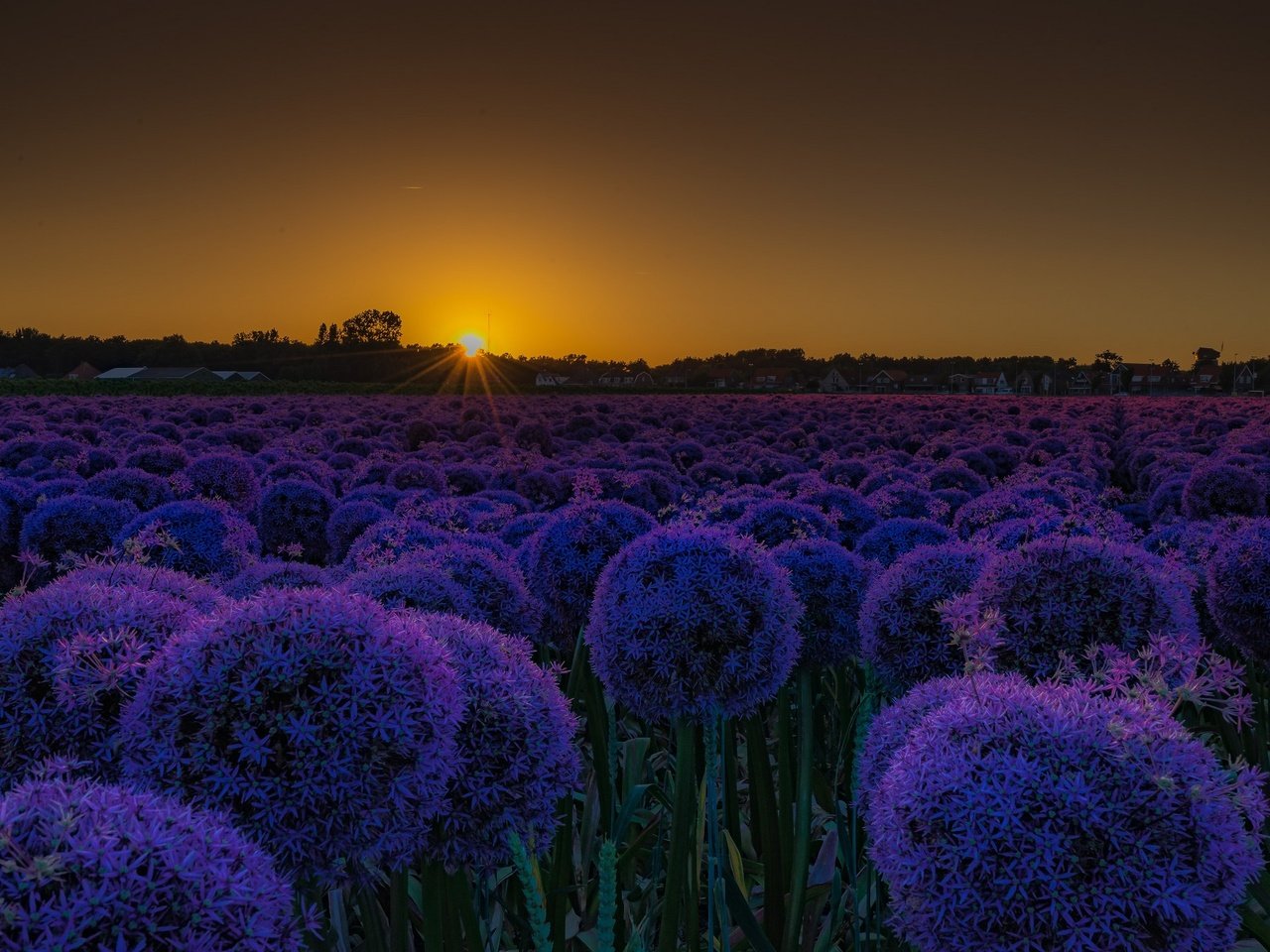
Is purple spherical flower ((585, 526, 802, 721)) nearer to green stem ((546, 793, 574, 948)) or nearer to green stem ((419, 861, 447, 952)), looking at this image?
green stem ((546, 793, 574, 948))

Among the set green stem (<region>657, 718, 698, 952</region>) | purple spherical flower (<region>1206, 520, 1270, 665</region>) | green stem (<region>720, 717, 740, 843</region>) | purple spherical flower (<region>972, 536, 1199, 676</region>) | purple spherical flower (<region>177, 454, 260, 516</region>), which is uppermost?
purple spherical flower (<region>972, 536, 1199, 676</region>)

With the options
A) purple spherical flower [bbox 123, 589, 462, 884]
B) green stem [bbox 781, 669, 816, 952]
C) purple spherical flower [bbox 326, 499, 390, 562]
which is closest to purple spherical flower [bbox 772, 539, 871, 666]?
green stem [bbox 781, 669, 816, 952]

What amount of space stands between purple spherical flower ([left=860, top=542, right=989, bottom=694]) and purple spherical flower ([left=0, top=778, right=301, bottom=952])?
3.10 m

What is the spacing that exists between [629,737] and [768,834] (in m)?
3.12

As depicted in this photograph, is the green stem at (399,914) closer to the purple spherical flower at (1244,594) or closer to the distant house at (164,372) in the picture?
the purple spherical flower at (1244,594)

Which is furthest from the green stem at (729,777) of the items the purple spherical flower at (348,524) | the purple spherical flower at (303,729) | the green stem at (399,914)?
the purple spherical flower at (348,524)

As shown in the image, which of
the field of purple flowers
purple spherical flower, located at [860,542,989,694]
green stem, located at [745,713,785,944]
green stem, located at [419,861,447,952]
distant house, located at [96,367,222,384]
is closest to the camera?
the field of purple flowers

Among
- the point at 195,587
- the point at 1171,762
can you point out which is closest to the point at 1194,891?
the point at 1171,762

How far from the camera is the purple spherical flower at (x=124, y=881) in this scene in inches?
55.6

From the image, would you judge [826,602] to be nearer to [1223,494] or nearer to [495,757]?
[495,757]

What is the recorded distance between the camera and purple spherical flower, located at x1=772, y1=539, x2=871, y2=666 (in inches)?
192

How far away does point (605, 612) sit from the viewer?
3.83 m

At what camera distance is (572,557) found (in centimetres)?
533

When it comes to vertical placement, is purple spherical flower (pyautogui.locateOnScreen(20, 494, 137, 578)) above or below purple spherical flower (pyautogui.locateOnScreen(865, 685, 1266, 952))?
below
